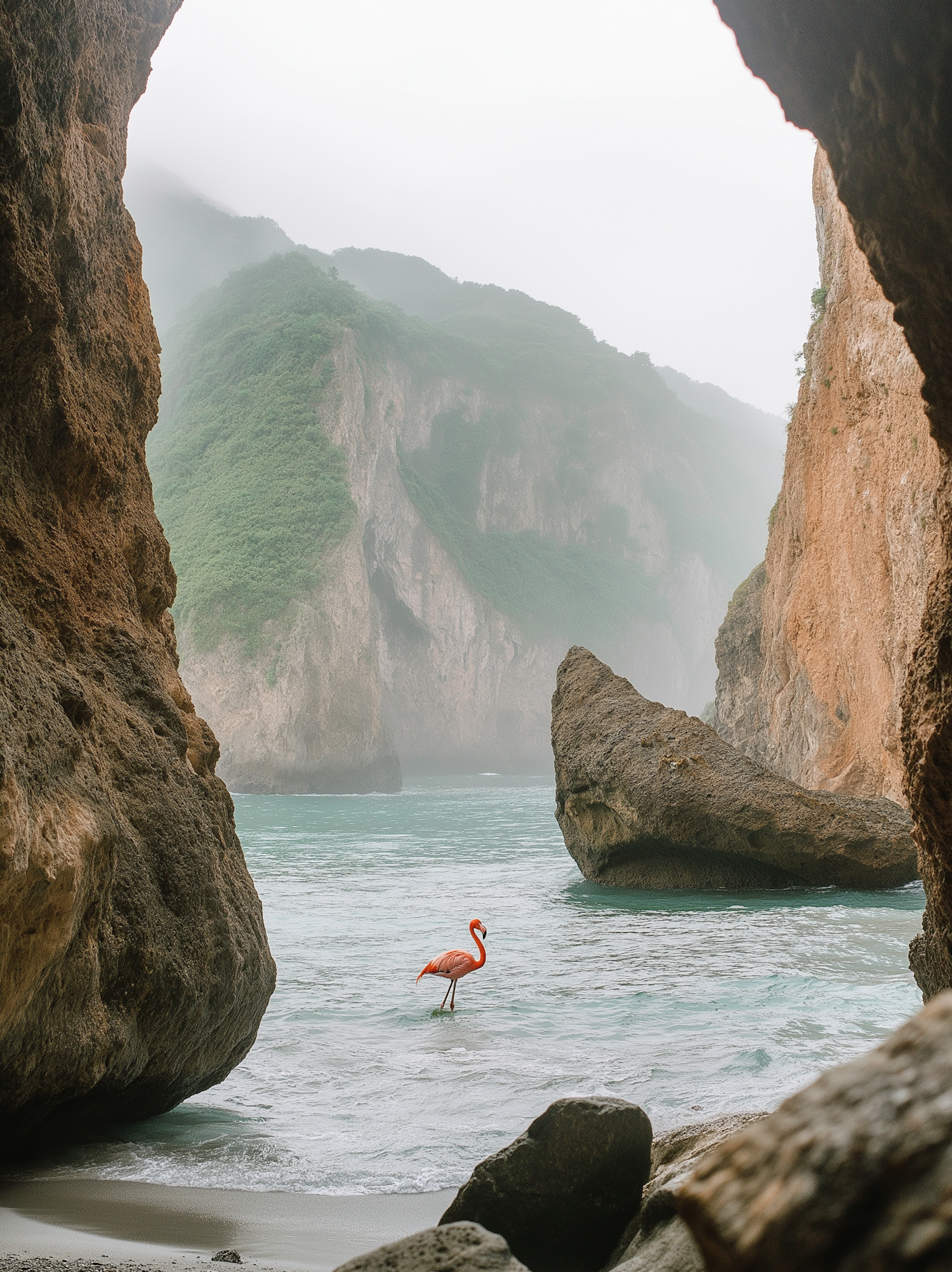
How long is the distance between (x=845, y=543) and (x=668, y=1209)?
58.4 feet

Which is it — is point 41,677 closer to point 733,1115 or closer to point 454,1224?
point 454,1224

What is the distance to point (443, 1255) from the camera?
1963 mm

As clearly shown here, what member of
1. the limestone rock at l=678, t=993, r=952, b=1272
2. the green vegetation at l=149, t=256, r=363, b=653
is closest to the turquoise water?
the limestone rock at l=678, t=993, r=952, b=1272

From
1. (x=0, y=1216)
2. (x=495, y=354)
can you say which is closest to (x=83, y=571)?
(x=0, y=1216)

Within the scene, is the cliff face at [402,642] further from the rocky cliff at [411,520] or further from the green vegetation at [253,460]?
the green vegetation at [253,460]

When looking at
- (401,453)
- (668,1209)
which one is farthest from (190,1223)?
(401,453)

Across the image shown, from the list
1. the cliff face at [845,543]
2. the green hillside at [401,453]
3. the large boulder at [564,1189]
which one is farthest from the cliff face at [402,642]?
the large boulder at [564,1189]

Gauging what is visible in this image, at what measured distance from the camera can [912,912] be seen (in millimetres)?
11547

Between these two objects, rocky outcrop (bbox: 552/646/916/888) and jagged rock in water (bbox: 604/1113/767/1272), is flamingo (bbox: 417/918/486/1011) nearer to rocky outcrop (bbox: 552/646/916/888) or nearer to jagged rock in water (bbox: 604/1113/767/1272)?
jagged rock in water (bbox: 604/1113/767/1272)

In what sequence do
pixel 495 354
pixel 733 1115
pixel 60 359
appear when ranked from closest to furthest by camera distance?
pixel 733 1115 < pixel 60 359 < pixel 495 354

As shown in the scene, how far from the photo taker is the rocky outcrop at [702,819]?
1293 cm

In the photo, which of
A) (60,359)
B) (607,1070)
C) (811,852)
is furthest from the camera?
(811,852)

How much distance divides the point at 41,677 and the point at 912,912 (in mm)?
10996

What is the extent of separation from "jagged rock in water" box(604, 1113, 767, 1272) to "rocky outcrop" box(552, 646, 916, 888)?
9435 mm
